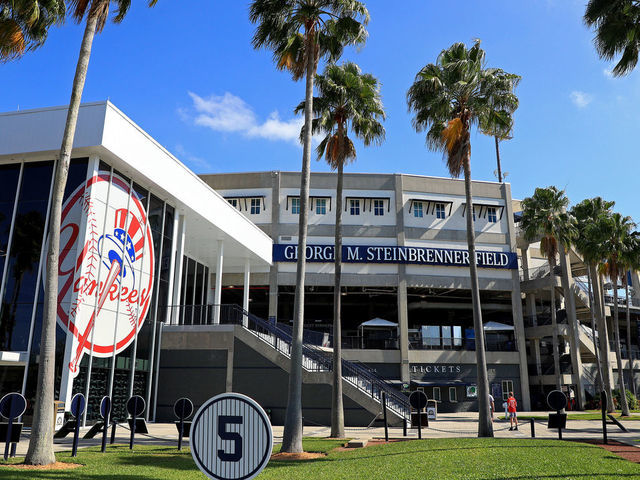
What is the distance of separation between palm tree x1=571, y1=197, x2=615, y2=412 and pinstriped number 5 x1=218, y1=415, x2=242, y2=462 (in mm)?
33483

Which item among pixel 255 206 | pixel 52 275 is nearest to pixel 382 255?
pixel 255 206

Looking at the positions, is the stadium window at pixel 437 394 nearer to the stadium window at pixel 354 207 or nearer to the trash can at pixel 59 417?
the stadium window at pixel 354 207

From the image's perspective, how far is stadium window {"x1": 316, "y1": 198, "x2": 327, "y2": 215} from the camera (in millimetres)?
38719

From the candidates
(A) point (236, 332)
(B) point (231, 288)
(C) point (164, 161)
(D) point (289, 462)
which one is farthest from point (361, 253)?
(D) point (289, 462)

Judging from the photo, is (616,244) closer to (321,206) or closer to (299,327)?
(321,206)

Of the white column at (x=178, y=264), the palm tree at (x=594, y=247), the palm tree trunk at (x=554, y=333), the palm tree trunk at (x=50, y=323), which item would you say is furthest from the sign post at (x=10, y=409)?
the palm tree trunk at (x=554, y=333)

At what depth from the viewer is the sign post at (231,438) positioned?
3596mm

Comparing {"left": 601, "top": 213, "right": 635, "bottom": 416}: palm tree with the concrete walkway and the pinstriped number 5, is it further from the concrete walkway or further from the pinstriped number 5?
the pinstriped number 5

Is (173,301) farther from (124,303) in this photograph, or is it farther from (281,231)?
(281,231)

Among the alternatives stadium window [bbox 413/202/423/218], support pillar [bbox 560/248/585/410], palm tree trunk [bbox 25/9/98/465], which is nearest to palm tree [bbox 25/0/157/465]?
palm tree trunk [bbox 25/9/98/465]

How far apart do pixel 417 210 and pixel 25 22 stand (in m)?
29.3

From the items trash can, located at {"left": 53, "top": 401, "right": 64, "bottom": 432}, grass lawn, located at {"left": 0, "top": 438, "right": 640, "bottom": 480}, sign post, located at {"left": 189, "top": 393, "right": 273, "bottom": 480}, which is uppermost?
sign post, located at {"left": 189, "top": 393, "right": 273, "bottom": 480}

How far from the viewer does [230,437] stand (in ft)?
12.0

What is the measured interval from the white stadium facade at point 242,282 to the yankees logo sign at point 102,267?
70 mm
